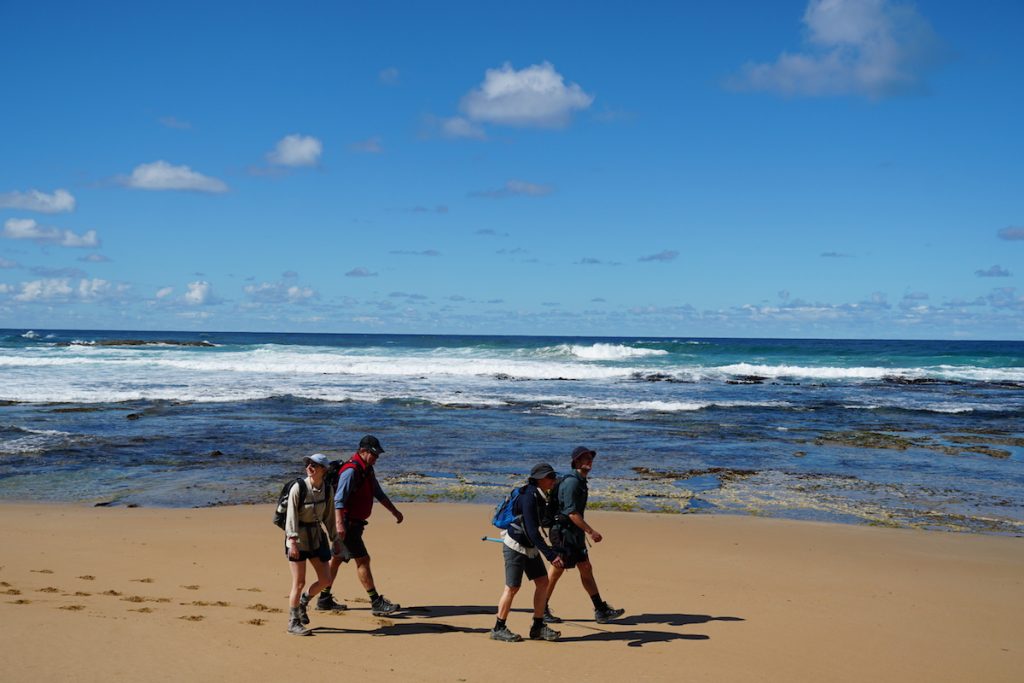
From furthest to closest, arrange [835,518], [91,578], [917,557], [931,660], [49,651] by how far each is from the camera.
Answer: [835,518]
[917,557]
[91,578]
[931,660]
[49,651]

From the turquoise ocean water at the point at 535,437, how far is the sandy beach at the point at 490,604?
6.62 feet

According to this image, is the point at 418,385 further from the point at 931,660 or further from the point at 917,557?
the point at 931,660

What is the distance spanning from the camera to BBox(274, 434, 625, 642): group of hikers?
21.1 feet

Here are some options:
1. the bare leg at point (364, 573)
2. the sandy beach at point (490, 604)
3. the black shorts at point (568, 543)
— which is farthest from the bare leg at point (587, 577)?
the bare leg at point (364, 573)

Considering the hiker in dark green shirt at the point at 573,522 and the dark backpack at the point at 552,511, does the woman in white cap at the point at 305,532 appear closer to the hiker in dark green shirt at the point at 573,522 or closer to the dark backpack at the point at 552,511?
the dark backpack at the point at 552,511

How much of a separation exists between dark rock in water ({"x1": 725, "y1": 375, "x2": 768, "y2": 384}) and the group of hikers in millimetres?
35926

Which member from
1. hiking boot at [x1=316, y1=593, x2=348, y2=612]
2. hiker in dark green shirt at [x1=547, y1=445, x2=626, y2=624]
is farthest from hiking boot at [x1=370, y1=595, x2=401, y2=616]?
hiker in dark green shirt at [x1=547, y1=445, x2=626, y2=624]

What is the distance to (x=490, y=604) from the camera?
24.8ft

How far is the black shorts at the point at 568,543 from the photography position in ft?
21.9

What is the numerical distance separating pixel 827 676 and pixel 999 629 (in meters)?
2.27

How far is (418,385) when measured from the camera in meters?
36.0

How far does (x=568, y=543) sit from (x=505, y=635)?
89 centimetres

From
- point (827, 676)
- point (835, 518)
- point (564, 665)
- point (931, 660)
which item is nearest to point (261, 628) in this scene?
point (564, 665)

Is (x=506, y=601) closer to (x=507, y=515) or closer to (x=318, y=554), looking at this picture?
(x=507, y=515)
